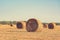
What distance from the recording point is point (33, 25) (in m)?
20.1

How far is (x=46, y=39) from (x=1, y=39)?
2.49 m

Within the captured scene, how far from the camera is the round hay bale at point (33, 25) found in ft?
63.8

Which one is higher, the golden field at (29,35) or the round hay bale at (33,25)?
the round hay bale at (33,25)

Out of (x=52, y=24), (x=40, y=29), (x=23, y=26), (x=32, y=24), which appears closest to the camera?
(x=40, y=29)

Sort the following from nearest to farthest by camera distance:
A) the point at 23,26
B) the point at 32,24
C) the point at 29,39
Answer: the point at 29,39, the point at 32,24, the point at 23,26

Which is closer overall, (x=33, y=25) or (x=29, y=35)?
(x=29, y=35)

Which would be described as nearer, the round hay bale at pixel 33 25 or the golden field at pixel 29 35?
the golden field at pixel 29 35

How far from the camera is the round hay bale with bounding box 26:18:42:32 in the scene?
19438mm

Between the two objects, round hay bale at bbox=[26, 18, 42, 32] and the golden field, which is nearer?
the golden field

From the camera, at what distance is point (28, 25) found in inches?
794

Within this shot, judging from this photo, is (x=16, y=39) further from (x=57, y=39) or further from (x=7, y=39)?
(x=57, y=39)

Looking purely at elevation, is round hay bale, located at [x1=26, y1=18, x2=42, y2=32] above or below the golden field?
above

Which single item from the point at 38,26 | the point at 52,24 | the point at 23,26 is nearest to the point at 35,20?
the point at 38,26

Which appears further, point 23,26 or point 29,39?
point 23,26
